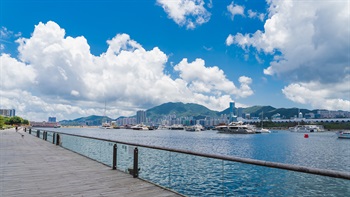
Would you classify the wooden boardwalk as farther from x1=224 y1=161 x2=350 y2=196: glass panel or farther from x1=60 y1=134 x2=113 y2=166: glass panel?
x1=224 y1=161 x2=350 y2=196: glass panel

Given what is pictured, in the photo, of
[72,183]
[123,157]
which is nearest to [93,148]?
[123,157]

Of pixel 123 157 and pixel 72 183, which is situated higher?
pixel 123 157

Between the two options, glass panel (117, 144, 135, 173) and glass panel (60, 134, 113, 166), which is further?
glass panel (60, 134, 113, 166)

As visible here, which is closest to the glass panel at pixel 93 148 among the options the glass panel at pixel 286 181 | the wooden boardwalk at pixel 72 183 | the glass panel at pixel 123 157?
the glass panel at pixel 123 157

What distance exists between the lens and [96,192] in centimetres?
653

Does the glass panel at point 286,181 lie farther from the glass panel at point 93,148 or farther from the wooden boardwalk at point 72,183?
the glass panel at point 93,148

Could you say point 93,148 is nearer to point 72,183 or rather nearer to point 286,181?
point 72,183

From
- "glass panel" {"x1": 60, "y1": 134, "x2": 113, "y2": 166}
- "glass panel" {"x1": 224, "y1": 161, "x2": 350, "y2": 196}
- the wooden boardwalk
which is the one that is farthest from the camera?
"glass panel" {"x1": 60, "y1": 134, "x2": 113, "y2": 166}

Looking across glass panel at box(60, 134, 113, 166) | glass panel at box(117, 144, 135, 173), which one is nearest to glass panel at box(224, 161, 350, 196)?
glass panel at box(117, 144, 135, 173)

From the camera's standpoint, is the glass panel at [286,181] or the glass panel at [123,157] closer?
the glass panel at [286,181]

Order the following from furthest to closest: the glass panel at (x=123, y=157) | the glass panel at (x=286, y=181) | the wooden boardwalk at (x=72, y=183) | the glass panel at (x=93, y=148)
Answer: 1. the glass panel at (x=93, y=148)
2. the glass panel at (x=123, y=157)
3. the wooden boardwalk at (x=72, y=183)
4. the glass panel at (x=286, y=181)

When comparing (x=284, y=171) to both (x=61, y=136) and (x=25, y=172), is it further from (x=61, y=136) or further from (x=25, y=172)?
(x=61, y=136)

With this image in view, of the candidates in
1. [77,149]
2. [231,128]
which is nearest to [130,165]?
[77,149]

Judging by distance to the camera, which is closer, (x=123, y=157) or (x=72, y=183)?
(x=72, y=183)
